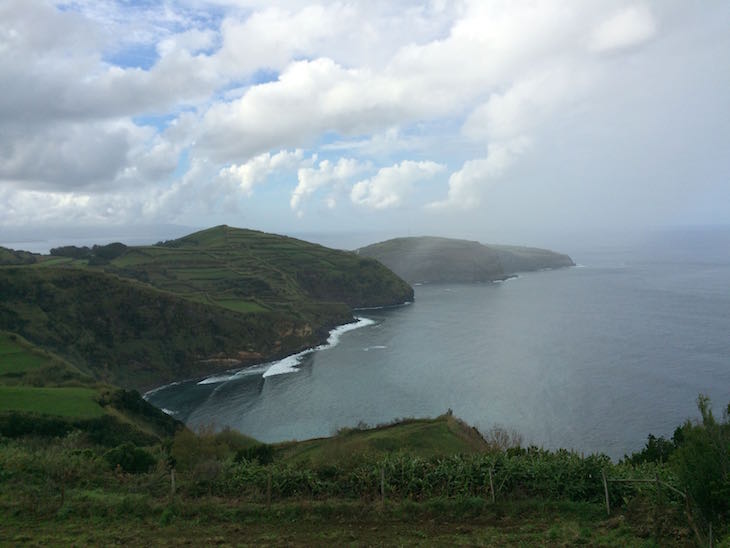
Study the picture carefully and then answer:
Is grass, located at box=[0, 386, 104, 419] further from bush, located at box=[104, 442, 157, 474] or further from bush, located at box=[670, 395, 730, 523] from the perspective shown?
bush, located at box=[670, 395, 730, 523]

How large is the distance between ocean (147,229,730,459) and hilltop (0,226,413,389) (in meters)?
6.33

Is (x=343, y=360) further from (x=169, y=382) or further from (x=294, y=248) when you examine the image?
(x=294, y=248)

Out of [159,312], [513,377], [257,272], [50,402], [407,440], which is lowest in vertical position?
[513,377]

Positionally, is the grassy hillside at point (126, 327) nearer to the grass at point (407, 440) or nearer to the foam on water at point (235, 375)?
the foam on water at point (235, 375)

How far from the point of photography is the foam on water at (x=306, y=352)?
88.7 metres

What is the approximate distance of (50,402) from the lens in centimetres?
4969

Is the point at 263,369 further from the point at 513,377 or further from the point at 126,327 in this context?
the point at 513,377

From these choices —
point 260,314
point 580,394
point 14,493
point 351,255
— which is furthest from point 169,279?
point 14,493

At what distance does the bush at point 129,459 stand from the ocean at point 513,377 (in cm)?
2502

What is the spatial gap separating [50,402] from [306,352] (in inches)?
2203

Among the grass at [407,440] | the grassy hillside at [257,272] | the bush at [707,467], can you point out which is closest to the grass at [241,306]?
the grassy hillside at [257,272]

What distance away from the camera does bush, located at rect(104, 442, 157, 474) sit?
21.9 m

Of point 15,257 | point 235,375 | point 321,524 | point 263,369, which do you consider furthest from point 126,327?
point 321,524

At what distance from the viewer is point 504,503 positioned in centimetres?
1566
